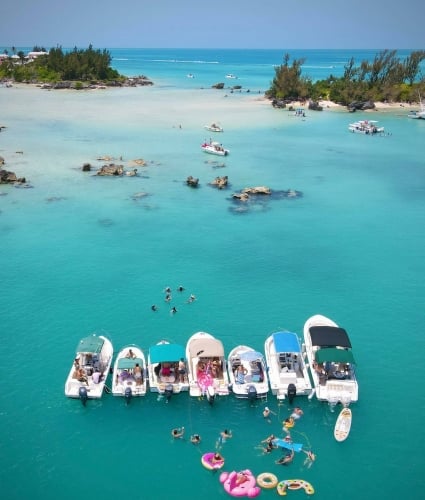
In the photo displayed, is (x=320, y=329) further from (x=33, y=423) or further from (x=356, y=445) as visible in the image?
(x=33, y=423)

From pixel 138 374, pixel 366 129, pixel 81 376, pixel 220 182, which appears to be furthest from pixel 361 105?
pixel 81 376

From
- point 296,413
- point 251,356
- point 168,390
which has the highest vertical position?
point 251,356

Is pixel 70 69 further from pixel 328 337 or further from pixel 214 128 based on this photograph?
pixel 328 337

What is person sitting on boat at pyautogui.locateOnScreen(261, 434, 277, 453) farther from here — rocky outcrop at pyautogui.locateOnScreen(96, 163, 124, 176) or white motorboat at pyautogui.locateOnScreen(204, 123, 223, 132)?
white motorboat at pyautogui.locateOnScreen(204, 123, 223, 132)

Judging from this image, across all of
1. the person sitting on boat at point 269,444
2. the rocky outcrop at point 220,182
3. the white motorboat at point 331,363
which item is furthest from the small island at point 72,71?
the person sitting on boat at point 269,444

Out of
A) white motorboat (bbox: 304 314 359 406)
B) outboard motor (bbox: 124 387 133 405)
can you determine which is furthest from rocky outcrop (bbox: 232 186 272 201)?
outboard motor (bbox: 124 387 133 405)

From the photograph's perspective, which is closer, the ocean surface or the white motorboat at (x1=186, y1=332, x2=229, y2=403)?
the ocean surface

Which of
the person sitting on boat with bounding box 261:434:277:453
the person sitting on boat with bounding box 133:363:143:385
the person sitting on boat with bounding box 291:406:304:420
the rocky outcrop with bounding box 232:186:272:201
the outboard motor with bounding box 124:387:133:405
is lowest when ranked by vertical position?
the person sitting on boat with bounding box 261:434:277:453

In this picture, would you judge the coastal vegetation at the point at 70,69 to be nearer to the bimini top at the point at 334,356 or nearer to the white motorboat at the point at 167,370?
the white motorboat at the point at 167,370
